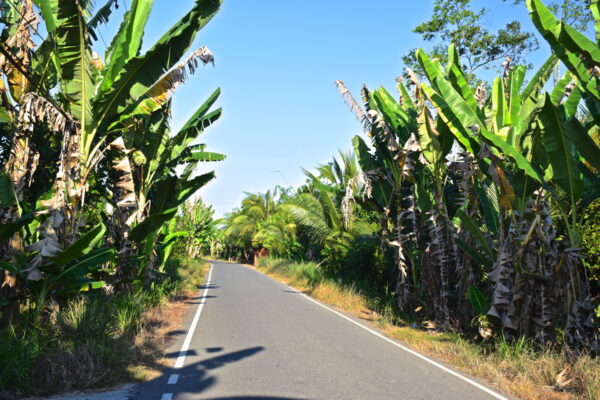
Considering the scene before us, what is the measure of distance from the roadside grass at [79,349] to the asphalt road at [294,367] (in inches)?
17.7

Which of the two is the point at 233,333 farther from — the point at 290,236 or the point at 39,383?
the point at 290,236

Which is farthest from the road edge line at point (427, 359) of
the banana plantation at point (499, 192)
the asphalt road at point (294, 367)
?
the banana plantation at point (499, 192)

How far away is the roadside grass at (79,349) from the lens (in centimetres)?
529

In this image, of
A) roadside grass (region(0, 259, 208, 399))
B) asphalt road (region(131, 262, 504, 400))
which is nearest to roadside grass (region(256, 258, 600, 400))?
asphalt road (region(131, 262, 504, 400))

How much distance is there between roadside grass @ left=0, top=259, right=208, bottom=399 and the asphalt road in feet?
1.48

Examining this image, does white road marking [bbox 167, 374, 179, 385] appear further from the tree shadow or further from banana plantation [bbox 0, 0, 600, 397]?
banana plantation [bbox 0, 0, 600, 397]

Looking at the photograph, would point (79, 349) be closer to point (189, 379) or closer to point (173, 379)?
point (173, 379)

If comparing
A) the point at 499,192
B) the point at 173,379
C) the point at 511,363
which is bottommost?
the point at 173,379

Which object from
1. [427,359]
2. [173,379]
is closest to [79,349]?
[173,379]

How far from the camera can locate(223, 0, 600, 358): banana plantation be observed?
281 inches

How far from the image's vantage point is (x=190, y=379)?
6.32 metres

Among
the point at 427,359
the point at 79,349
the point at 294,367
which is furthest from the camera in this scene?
the point at 427,359

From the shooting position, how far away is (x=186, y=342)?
8930 mm

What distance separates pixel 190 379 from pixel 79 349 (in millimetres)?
1494
